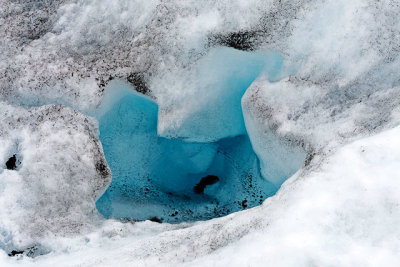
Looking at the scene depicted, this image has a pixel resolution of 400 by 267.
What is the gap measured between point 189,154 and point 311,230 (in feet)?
9.99

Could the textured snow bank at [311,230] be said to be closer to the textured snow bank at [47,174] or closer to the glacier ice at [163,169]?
the textured snow bank at [47,174]

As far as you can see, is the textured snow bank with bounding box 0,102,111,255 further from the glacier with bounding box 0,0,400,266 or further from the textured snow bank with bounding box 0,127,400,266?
the textured snow bank with bounding box 0,127,400,266

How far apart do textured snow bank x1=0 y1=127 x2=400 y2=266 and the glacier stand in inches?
0.7

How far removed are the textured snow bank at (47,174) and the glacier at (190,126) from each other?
0.06ft

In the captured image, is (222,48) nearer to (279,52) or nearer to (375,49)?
(279,52)

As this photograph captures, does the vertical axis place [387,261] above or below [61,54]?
above

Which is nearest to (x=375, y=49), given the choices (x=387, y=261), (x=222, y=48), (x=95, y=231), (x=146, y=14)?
(x=222, y=48)

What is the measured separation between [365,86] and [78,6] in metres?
4.58

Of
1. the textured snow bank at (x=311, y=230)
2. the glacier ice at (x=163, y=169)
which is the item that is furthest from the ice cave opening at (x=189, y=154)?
the textured snow bank at (x=311, y=230)

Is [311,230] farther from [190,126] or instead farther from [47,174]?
[47,174]

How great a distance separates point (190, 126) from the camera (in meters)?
5.47

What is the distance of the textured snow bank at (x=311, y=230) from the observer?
330 centimetres

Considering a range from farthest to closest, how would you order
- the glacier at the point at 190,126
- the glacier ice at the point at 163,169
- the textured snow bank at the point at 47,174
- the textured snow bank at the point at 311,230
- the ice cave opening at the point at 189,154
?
the glacier ice at the point at 163,169, the ice cave opening at the point at 189,154, the textured snow bank at the point at 47,174, the glacier at the point at 190,126, the textured snow bank at the point at 311,230

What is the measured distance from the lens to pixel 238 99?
5.52 meters
